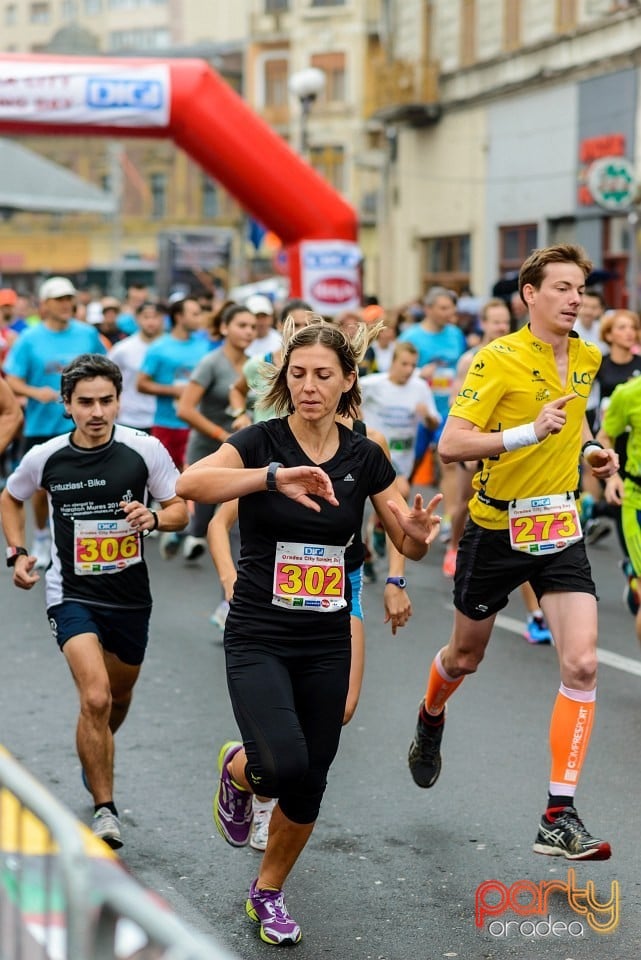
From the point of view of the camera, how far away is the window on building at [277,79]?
70250mm

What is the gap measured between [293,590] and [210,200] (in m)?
82.7

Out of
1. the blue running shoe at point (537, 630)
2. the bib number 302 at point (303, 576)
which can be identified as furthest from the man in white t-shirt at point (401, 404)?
the bib number 302 at point (303, 576)

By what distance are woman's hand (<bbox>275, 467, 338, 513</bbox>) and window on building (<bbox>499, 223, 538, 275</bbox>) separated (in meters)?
24.8

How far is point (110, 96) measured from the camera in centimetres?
1858

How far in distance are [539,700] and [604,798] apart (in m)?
1.67

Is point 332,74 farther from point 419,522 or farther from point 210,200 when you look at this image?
point 419,522

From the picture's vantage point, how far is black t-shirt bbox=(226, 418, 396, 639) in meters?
4.63

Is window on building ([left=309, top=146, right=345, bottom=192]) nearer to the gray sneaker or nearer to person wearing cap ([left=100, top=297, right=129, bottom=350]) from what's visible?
person wearing cap ([left=100, top=297, right=129, bottom=350])

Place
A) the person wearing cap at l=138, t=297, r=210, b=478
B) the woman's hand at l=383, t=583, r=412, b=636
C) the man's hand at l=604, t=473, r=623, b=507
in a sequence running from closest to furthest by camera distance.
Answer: the woman's hand at l=383, t=583, r=412, b=636 → the man's hand at l=604, t=473, r=623, b=507 → the person wearing cap at l=138, t=297, r=210, b=478

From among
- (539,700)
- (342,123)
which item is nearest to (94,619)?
(539,700)

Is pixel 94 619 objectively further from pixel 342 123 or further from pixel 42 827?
pixel 342 123

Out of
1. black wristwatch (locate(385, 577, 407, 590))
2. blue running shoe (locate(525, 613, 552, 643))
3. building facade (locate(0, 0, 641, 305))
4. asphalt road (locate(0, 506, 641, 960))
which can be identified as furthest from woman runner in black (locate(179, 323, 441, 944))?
building facade (locate(0, 0, 641, 305))

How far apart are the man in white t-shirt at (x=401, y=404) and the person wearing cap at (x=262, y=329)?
Answer: 2253 mm

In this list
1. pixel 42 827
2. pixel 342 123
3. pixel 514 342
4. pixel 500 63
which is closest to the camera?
pixel 42 827
